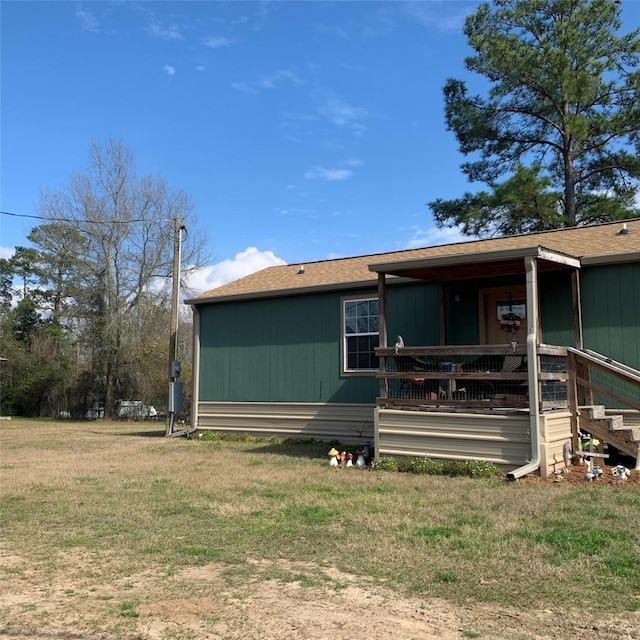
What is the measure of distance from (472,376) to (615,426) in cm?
190

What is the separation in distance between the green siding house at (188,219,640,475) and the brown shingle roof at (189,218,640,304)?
0.04 m

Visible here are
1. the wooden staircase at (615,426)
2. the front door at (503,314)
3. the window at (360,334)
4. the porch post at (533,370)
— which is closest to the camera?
the porch post at (533,370)

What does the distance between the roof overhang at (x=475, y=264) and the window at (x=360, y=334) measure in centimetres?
136

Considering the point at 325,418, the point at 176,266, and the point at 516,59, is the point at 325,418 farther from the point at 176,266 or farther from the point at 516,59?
the point at 516,59

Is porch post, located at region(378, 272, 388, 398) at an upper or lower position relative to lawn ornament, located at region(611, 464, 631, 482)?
upper

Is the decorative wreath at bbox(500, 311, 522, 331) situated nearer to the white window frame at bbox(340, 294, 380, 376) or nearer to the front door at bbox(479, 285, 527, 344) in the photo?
the front door at bbox(479, 285, 527, 344)

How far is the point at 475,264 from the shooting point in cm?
869

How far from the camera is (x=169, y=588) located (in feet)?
12.6

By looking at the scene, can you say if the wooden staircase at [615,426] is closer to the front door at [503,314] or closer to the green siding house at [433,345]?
the green siding house at [433,345]

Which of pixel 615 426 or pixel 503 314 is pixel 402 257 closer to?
pixel 503 314

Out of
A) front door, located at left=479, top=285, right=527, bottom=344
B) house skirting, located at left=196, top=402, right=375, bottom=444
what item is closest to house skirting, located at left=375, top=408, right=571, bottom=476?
front door, located at left=479, top=285, right=527, bottom=344

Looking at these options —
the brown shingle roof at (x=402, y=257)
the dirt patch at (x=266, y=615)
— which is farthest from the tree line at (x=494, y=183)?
the dirt patch at (x=266, y=615)

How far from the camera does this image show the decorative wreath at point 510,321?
9.95 meters

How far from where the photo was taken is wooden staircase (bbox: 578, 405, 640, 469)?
24.7 ft
